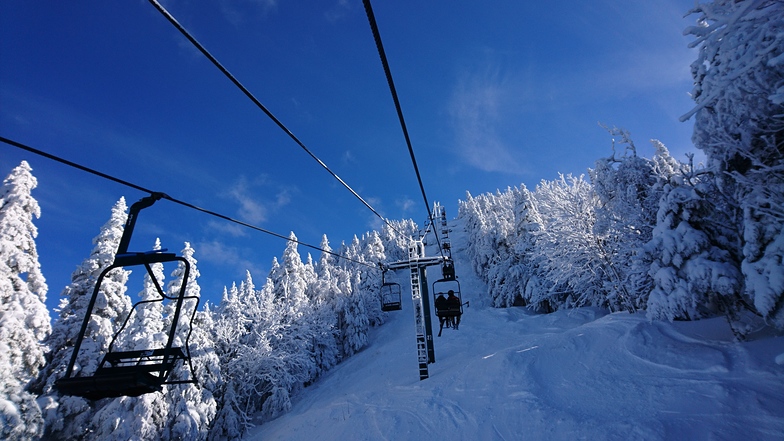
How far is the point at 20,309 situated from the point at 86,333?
4.66m

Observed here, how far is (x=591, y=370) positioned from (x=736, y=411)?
463cm

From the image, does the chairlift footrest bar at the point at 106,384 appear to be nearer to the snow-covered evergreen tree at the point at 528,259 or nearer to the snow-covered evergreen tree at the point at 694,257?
the snow-covered evergreen tree at the point at 694,257

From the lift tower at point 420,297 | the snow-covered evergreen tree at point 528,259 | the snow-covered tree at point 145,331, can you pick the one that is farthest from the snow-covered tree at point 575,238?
the snow-covered tree at point 145,331

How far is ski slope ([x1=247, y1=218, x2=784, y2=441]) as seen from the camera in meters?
8.52

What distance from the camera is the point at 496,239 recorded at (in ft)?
161

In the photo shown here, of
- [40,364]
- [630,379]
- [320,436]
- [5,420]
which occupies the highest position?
[40,364]

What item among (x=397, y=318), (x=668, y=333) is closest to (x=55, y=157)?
(x=668, y=333)

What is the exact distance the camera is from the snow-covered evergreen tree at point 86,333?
1819 centimetres

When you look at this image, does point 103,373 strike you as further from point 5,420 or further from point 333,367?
point 333,367

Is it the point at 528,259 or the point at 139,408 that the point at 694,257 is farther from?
the point at 528,259

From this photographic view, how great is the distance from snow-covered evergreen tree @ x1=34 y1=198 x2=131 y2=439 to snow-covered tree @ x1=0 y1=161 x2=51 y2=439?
179 centimetres

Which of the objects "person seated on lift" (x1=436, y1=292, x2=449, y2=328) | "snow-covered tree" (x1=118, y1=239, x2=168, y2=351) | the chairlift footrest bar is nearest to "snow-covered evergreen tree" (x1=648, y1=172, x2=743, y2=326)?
"person seated on lift" (x1=436, y1=292, x2=449, y2=328)

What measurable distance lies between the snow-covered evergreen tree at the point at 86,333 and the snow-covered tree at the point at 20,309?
5.86ft

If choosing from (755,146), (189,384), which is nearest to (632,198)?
(755,146)
